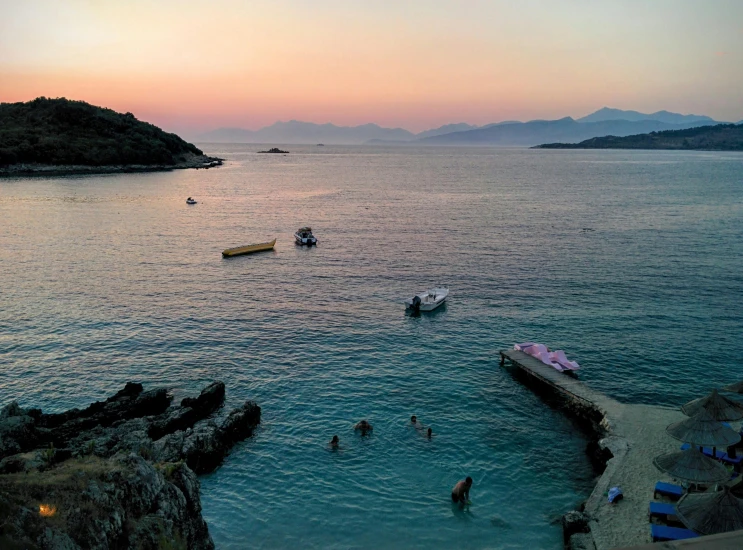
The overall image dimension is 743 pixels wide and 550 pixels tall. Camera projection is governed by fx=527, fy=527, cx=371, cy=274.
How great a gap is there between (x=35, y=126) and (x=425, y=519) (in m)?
206

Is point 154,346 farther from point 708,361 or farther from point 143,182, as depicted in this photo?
point 143,182

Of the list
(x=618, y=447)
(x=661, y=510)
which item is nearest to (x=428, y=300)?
(x=618, y=447)

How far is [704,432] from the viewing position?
19.7m

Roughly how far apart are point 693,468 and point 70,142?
197m

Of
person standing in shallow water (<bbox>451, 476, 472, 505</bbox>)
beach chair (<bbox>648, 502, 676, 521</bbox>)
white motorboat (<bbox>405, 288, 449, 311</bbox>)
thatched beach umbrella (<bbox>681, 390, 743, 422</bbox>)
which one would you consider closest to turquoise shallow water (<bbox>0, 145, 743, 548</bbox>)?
person standing in shallow water (<bbox>451, 476, 472, 505</bbox>)

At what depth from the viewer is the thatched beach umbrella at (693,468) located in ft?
58.7

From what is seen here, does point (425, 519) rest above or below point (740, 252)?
below

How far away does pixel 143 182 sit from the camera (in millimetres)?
145375

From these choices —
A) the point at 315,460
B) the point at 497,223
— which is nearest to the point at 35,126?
the point at 497,223

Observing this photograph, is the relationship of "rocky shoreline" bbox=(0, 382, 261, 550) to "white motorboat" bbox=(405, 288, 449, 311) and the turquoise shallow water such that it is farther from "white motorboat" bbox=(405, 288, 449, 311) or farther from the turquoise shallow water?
"white motorboat" bbox=(405, 288, 449, 311)

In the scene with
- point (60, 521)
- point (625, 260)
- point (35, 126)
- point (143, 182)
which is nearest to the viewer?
point (60, 521)

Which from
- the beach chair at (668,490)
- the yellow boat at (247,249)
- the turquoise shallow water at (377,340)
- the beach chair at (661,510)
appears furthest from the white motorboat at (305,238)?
the beach chair at (661,510)

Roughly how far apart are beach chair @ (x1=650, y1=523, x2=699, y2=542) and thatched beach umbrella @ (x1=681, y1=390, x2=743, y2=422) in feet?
16.7

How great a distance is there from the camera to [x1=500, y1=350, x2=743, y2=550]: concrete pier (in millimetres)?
18422
